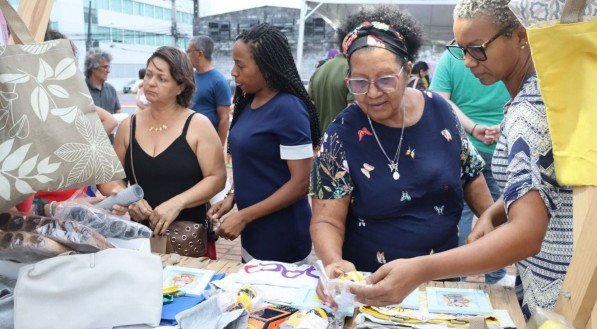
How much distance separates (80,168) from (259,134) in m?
1.28

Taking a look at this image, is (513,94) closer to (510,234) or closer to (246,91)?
(510,234)

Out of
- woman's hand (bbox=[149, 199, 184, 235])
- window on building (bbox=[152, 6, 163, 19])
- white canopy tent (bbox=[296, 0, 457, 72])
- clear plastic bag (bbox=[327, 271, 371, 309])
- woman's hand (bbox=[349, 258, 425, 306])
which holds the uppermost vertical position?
window on building (bbox=[152, 6, 163, 19])

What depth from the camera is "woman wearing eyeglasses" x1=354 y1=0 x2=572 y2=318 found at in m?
1.24

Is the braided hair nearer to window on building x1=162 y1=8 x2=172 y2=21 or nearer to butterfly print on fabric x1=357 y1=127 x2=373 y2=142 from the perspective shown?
butterfly print on fabric x1=357 y1=127 x2=373 y2=142

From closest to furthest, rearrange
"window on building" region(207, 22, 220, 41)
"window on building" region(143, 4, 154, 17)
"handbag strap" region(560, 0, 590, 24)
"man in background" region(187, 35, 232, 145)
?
"handbag strap" region(560, 0, 590, 24), "man in background" region(187, 35, 232, 145), "window on building" region(207, 22, 220, 41), "window on building" region(143, 4, 154, 17)

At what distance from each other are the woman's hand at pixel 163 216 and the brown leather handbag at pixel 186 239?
35 millimetres

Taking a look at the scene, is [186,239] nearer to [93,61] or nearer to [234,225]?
[234,225]

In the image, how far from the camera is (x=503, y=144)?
1.55 m

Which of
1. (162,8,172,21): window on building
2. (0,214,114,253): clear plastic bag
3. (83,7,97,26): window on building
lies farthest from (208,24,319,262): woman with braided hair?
(162,8,172,21): window on building

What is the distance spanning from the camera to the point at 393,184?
1.77 metres

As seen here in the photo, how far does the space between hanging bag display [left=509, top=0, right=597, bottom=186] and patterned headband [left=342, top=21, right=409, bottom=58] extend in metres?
0.74

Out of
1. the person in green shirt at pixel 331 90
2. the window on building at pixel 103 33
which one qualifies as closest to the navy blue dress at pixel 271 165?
the person in green shirt at pixel 331 90

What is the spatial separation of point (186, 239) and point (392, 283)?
1.24m

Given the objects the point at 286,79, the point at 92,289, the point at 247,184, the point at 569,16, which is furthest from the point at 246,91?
the point at 569,16
